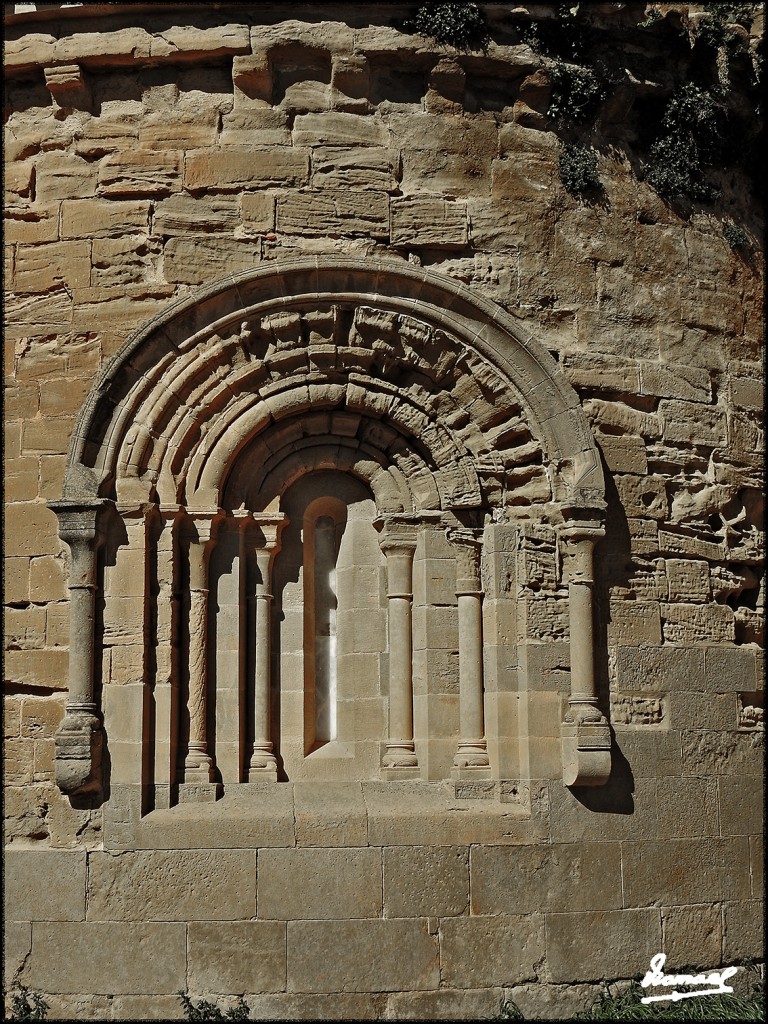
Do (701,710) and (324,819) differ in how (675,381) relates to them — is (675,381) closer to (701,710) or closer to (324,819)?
(701,710)

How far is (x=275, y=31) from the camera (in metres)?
8.68

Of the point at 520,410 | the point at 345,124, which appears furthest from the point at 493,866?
the point at 345,124

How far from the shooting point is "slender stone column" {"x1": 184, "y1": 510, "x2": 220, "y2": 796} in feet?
26.5

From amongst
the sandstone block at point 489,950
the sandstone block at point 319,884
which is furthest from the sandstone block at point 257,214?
the sandstone block at point 489,950

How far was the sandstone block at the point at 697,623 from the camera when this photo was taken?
8.69m

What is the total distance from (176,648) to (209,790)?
3.19 feet

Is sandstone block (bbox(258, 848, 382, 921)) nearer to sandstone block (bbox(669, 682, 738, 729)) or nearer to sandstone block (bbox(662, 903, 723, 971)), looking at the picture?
sandstone block (bbox(662, 903, 723, 971))

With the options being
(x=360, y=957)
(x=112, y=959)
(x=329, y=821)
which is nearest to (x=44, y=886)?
(x=112, y=959)

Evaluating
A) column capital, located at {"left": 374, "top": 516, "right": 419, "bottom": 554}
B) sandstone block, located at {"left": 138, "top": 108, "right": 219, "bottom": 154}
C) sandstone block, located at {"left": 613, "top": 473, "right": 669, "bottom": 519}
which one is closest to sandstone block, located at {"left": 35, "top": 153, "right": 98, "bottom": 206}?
sandstone block, located at {"left": 138, "top": 108, "right": 219, "bottom": 154}

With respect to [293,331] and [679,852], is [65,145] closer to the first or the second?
[293,331]

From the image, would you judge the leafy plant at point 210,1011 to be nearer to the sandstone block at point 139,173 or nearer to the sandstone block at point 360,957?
the sandstone block at point 360,957

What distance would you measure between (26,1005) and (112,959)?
23.9 inches

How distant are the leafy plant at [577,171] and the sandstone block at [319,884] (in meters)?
5.02
